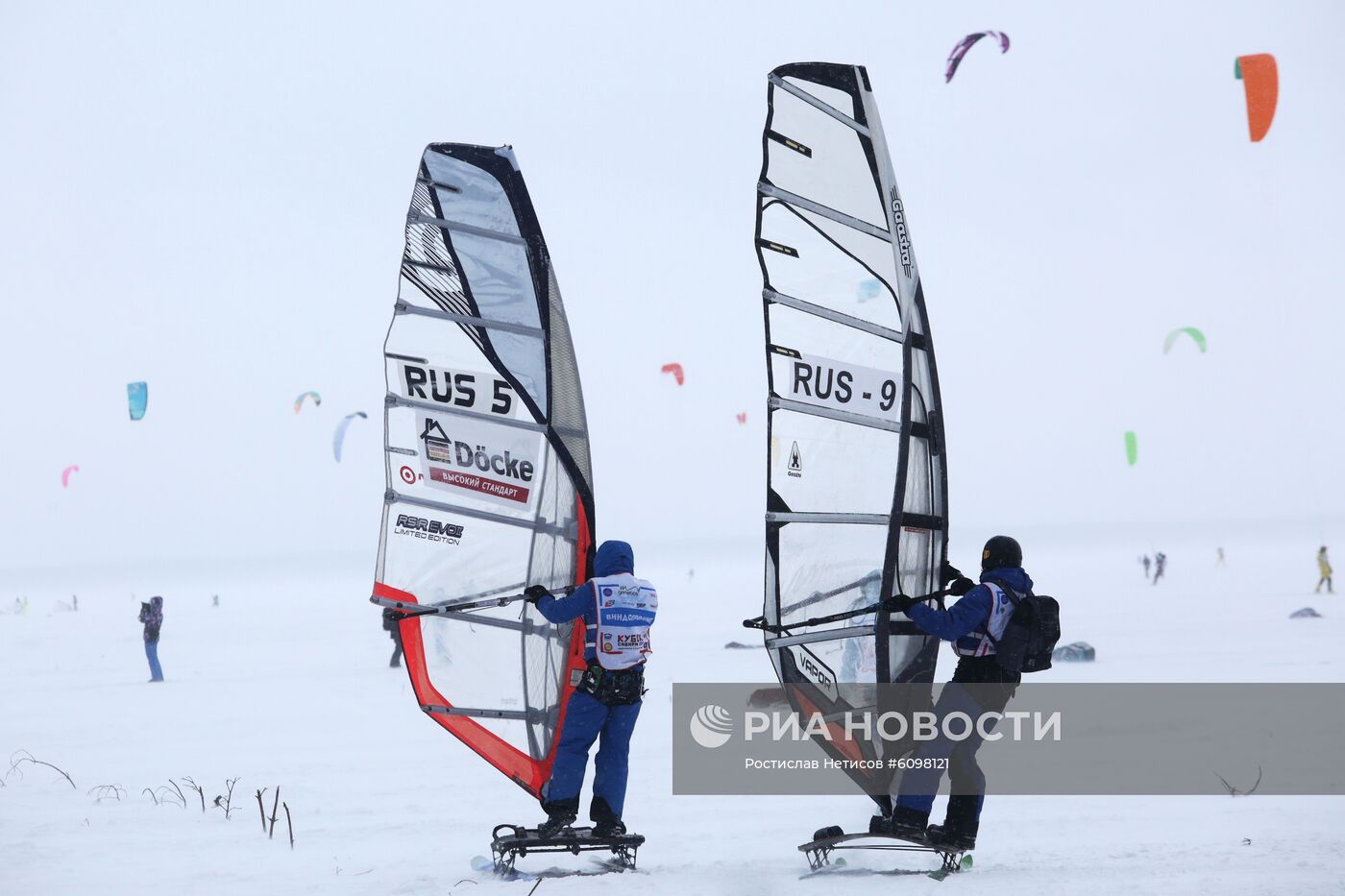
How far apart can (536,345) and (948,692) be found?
258 centimetres

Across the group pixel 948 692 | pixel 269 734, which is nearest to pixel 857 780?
pixel 948 692

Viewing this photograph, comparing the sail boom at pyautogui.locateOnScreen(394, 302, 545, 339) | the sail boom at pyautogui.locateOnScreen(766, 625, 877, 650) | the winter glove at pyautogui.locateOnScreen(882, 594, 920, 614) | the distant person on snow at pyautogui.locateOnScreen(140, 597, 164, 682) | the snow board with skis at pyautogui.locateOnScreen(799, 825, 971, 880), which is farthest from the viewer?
the distant person on snow at pyautogui.locateOnScreen(140, 597, 164, 682)

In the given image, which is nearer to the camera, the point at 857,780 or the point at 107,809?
the point at 857,780

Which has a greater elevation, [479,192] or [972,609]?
[479,192]

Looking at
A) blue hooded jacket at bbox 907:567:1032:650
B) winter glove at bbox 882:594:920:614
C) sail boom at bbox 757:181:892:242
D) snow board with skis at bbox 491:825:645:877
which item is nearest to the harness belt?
snow board with skis at bbox 491:825:645:877

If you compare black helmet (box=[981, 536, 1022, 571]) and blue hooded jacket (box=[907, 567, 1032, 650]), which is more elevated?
black helmet (box=[981, 536, 1022, 571])

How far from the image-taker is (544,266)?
597 centimetres

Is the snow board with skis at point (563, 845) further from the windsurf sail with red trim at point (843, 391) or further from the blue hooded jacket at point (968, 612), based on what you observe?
the blue hooded jacket at point (968, 612)

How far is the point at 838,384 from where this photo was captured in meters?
5.64

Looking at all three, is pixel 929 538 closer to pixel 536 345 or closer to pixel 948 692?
pixel 948 692

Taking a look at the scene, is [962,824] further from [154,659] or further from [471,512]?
[154,659]

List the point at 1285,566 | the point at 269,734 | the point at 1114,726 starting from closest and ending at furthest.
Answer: the point at 1114,726, the point at 269,734, the point at 1285,566

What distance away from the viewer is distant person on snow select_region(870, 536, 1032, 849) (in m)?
4.90

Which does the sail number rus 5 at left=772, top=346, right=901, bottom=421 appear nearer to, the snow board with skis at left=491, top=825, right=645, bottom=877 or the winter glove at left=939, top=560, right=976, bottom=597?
the winter glove at left=939, top=560, right=976, bottom=597
